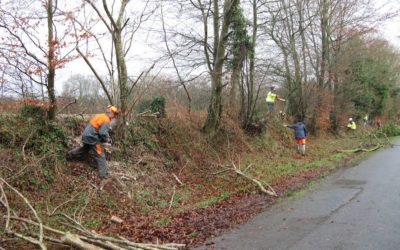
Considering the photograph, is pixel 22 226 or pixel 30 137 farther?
pixel 30 137

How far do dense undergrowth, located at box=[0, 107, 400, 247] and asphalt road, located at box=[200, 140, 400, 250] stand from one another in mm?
721

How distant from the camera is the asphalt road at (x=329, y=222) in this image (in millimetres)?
6809

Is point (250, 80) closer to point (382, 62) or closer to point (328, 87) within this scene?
point (328, 87)

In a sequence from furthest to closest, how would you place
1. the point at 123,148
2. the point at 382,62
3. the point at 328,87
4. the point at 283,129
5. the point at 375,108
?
the point at 375,108 < the point at 382,62 < the point at 328,87 < the point at 283,129 < the point at 123,148

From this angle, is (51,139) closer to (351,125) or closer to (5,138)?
(5,138)

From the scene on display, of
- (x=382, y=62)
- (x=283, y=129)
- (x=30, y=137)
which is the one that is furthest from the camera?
(x=382, y=62)

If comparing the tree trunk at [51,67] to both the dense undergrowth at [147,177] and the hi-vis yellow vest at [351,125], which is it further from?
the hi-vis yellow vest at [351,125]

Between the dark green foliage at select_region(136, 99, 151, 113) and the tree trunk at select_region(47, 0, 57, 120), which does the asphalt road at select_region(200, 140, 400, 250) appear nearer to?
the tree trunk at select_region(47, 0, 57, 120)

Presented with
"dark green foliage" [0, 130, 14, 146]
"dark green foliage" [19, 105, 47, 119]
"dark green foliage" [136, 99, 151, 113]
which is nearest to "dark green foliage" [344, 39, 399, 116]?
"dark green foliage" [136, 99, 151, 113]

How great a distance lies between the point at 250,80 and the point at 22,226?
48.3ft

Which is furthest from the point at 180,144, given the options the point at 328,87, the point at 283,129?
the point at 328,87

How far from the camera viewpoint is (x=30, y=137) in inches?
406

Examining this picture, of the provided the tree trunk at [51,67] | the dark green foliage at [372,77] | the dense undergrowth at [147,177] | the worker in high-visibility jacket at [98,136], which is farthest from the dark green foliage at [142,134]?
the dark green foliage at [372,77]

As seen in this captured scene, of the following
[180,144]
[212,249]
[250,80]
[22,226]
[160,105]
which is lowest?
[212,249]
